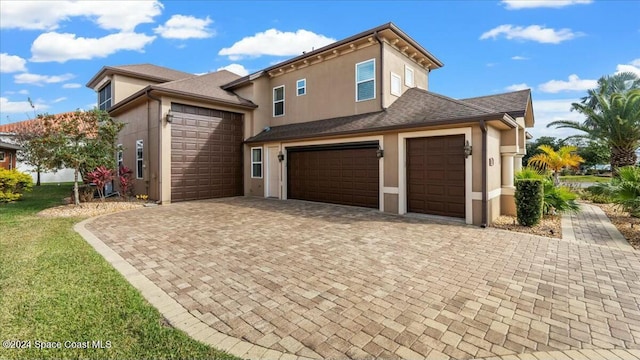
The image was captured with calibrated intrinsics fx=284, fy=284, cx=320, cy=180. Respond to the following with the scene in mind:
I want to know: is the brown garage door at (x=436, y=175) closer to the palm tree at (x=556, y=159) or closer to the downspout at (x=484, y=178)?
the downspout at (x=484, y=178)

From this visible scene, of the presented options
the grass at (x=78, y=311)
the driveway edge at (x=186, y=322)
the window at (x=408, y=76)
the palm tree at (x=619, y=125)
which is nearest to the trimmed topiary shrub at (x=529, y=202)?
the window at (x=408, y=76)

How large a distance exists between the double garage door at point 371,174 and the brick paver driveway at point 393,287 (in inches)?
62.7

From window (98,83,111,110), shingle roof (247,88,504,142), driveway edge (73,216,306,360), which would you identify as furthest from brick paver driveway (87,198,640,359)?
window (98,83,111,110)

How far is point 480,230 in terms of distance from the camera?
282 inches

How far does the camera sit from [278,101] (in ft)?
47.4

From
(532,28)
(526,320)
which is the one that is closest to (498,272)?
(526,320)

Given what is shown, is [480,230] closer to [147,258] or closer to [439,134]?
[439,134]

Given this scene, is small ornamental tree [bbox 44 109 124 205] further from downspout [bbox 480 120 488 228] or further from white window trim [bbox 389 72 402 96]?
downspout [bbox 480 120 488 228]

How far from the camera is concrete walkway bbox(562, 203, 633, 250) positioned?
624 cm

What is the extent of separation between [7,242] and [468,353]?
8426 mm

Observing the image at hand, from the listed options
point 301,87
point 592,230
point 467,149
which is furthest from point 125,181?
point 592,230

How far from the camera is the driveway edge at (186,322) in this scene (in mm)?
2529

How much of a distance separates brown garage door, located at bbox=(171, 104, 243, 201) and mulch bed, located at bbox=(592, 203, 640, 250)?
43.4ft

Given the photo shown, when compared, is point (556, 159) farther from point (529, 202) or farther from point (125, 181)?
point (125, 181)
